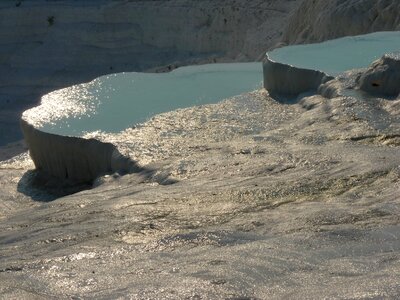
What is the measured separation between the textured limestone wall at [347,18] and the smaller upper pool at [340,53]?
10.9 ft

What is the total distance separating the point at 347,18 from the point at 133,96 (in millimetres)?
5146

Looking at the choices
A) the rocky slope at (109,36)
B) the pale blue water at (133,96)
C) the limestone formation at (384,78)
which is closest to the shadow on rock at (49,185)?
the pale blue water at (133,96)

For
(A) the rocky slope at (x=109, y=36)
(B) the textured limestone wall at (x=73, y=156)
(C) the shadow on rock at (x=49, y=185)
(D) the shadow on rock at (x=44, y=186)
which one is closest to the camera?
(C) the shadow on rock at (x=49, y=185)

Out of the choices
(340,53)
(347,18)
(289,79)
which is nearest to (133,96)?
(289,79)

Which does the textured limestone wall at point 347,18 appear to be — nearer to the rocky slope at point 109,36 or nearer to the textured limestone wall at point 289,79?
the textured limestone wall at point 289,79

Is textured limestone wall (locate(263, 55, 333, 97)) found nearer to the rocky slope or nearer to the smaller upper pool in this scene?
the smaller upper pool

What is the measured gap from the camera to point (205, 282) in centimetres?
346

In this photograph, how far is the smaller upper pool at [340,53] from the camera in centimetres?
815

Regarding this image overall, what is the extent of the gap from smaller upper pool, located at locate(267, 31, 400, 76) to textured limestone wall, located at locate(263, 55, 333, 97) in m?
0.07

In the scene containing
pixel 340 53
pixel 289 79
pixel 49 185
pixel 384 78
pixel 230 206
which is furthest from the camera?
pixel 340 53

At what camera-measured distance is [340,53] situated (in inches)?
342

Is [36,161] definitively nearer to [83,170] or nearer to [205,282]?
[83,170]

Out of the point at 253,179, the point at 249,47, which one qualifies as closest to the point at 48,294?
the point at 253,179

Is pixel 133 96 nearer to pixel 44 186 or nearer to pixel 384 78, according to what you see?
pixel 44 186
